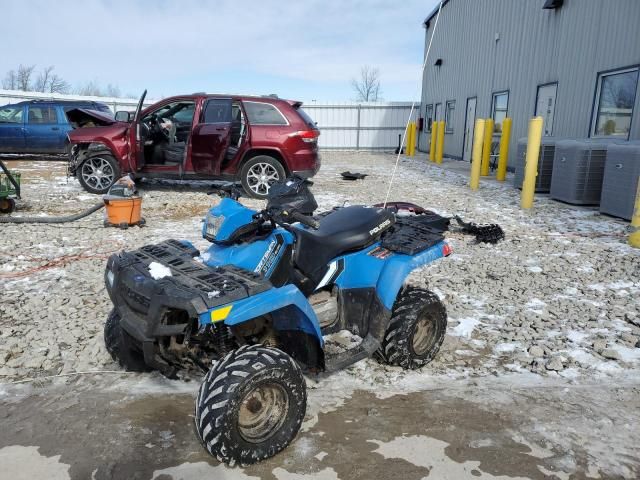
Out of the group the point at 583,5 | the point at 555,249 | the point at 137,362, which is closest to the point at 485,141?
the point at 583,5

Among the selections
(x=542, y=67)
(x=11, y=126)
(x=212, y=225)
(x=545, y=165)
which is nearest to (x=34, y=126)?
(x=11, y=126)

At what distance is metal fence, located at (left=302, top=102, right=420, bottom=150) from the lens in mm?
25219

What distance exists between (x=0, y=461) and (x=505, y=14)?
1636cm

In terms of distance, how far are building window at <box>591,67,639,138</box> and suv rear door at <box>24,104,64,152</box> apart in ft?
47.5

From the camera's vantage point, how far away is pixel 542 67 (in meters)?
12.4

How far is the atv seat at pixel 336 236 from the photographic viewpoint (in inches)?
106

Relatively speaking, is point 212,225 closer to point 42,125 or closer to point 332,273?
point 332,273

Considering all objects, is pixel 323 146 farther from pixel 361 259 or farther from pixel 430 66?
pixel 361 259

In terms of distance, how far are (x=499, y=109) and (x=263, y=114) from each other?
30.5 ft

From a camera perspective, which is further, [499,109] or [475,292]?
[499,109]

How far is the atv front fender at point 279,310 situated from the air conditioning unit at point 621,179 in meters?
6.75

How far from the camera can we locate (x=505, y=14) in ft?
48.3

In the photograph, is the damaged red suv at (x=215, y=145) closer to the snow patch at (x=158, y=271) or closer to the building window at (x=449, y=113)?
the snow patch at (x=158, y=271)

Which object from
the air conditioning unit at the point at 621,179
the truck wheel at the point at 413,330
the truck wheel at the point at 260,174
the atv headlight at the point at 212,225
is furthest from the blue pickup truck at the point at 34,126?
the truck wheel at the point at 413,330
